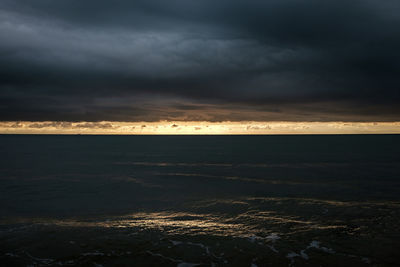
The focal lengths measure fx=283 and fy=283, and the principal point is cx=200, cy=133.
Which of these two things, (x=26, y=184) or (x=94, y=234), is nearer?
(x=94, y=234)

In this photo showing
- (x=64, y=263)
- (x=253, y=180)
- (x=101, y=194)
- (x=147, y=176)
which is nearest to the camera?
(x=64, y=263)

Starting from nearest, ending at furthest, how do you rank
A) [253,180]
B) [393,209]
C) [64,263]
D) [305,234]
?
[64,263], [305,234], [393,209], [253,180]

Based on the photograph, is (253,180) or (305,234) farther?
(253,180)

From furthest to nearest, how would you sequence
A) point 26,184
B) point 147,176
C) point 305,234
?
point 147,176
point 26,184
point 305,234

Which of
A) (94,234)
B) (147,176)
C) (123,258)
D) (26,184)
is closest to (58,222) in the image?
(94,234)

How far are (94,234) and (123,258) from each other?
183 inches

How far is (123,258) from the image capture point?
14.9 meters

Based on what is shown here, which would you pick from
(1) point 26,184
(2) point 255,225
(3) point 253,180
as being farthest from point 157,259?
(1) point 26,184

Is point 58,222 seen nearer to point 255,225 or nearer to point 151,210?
point 151,210

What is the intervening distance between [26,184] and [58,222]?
22.5 m

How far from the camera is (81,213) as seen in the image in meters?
24.7

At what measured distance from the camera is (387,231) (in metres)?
18.6

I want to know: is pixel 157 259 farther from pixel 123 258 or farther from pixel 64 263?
pixel 64 263

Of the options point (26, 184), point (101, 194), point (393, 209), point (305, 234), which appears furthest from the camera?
point (26, 184)
